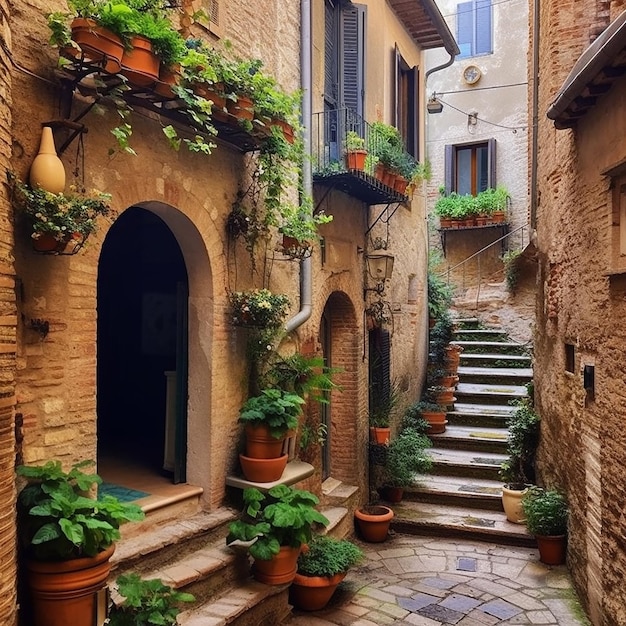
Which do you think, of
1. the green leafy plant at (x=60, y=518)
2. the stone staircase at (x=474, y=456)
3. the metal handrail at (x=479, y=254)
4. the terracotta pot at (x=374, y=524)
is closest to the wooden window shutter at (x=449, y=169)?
the metal handrail at (x=479, y=254)

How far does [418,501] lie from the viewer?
29.0ft

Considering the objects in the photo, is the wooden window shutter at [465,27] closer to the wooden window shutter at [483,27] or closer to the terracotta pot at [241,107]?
the wooden window shutter at [483,27]

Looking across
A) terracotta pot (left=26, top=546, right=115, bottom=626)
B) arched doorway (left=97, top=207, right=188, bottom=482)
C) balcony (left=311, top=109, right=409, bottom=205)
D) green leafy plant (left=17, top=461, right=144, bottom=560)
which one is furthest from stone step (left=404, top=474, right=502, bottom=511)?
terracotta pot (left=26, top=546, right=115, bottom=626)

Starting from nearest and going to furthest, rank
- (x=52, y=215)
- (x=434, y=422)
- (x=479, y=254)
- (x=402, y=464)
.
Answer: (x=52, y=215)
(x=402, y=464)
(x=434, y=422)
(x=479, y=254)

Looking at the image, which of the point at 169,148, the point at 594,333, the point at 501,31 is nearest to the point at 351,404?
the point at 594,333

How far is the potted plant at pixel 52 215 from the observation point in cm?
346

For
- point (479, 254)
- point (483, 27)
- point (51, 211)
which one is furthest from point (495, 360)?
point (51, 211)

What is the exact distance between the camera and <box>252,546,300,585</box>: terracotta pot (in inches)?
203

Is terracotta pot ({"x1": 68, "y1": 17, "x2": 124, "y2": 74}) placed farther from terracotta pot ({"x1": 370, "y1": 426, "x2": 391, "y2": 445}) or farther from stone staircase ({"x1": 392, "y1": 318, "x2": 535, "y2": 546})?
stone staircase ({"x1": 392, "y1": 318, "x2": 535, "y2": 546})

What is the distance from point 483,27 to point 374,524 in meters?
15.6

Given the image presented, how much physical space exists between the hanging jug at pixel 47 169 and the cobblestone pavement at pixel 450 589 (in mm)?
4226

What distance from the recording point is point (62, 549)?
3387mm

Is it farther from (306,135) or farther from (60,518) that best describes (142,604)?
Result: (306,135)

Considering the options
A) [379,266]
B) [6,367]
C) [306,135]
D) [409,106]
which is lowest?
[6,367]
